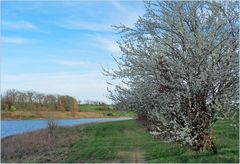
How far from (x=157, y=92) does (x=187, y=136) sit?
1.03 metres

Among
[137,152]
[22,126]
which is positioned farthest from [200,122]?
[22,126]

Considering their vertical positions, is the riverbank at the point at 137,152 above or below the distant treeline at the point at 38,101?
below

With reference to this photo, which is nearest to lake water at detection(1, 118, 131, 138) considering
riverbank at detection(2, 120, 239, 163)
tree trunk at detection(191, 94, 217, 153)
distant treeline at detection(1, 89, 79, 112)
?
distant treeline at detection(1, 89, 79, 112)

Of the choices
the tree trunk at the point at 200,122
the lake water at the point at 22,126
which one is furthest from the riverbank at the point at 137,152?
the lake water at the point at 22,126

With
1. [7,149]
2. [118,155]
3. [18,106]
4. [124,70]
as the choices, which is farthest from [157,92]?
[18,106]

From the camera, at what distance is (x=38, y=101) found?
166 feet

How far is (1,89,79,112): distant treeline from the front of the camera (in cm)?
4475

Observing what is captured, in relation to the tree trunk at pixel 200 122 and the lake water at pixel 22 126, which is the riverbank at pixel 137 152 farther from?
the lake water at pixel 22 126

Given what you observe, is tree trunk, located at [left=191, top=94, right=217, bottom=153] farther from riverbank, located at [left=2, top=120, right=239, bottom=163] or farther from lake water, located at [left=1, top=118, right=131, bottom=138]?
lake water, located at [left=1, top=118, right=131, bottom=138]

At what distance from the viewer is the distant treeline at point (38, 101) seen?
44750 mm

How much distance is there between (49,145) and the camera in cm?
2364

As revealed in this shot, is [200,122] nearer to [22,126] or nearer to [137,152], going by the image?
[137,152]

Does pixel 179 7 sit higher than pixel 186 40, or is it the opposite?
pixel 179 7

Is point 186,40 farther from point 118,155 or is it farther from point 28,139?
point 28,139
